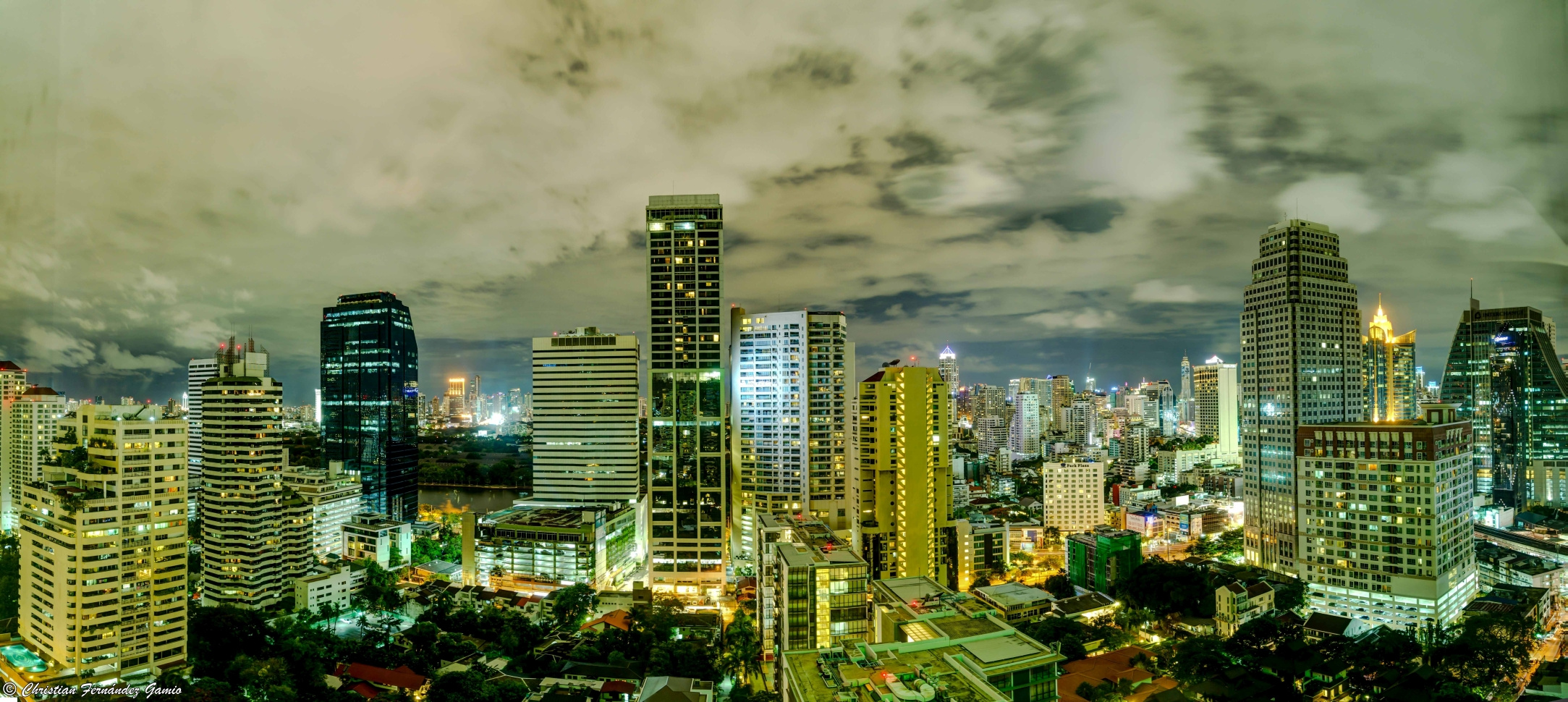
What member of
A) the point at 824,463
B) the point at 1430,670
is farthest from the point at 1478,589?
the point at 824,463

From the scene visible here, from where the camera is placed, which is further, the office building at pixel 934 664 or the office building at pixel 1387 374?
the office building at pixel 1387 374

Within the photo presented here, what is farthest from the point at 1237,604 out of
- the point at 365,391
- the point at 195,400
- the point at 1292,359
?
the point at 195,400

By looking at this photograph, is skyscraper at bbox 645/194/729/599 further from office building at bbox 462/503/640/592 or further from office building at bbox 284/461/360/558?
office building at bbox 284/461/360/558

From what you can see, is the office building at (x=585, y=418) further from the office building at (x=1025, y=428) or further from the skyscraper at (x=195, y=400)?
the office building at (x=1025, y=428)

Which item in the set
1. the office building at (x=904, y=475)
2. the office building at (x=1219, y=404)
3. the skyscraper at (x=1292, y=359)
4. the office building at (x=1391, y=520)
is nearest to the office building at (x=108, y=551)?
the office building at (x=904, y=475)

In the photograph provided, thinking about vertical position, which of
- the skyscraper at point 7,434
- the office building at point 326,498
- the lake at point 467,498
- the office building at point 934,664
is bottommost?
the lake at point 467,498

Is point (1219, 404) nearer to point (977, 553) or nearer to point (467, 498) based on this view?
point (977, 553)

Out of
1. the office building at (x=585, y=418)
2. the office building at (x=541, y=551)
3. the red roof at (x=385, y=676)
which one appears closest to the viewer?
the red roof at (x=385, y=676)
